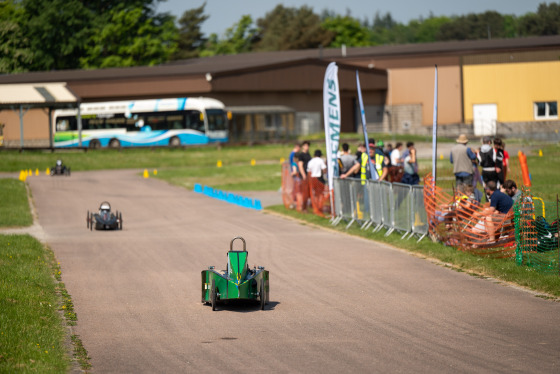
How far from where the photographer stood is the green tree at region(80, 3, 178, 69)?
84.8 metres

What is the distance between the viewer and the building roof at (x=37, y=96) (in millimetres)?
54312

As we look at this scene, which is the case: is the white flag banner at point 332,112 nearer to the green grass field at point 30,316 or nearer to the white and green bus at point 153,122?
the green grass field at point 30,316

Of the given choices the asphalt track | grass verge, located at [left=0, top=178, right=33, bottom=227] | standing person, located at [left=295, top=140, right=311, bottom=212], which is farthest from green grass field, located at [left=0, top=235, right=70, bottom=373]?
standing person, located at [left=295, top=140, right=311, bottom=212]

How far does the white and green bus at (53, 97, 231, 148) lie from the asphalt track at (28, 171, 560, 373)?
3845cm

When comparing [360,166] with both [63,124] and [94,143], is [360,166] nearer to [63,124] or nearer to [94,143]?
[94,143]

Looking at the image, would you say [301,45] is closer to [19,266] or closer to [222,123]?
[222,123]

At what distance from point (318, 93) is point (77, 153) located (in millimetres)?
23133

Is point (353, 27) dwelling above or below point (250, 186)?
above

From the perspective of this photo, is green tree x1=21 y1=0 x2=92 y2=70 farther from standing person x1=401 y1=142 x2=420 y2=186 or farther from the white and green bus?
standing person x1=401 y1=142 x2=420 y2=186

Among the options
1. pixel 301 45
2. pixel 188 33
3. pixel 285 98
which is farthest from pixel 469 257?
pixel 188 33

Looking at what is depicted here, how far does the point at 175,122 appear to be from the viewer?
5912 cm

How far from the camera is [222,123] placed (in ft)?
198

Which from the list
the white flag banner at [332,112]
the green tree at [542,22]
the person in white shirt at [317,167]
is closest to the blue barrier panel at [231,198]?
the person in white shirt at [317,167]

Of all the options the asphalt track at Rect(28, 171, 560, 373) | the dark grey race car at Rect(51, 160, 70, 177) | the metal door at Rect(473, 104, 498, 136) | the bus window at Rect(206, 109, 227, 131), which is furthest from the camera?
the metal door at Rect(473, 104, 498, 136)
